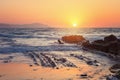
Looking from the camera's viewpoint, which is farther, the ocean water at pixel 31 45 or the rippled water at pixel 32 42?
the rippled water at pixel 32 42

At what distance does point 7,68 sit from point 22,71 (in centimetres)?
145

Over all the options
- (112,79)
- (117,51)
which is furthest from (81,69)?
(117,51)

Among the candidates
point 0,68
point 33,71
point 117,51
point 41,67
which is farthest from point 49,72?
point 117,51

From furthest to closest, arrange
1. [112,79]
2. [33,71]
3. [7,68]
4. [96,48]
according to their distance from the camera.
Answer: [96,48]
[7,68]
[33,71]
[112,79]

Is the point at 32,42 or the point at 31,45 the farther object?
the point at 32,42

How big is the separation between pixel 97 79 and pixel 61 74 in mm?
2184

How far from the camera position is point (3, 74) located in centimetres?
1528

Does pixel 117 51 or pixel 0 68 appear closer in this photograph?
pixel 0 68

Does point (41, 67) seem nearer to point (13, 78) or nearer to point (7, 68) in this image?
point (7, 68)

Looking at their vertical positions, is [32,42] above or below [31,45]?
below

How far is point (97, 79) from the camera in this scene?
14.1 m

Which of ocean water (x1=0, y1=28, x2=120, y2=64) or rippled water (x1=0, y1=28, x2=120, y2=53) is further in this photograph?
rippled water (x1=0, y1=28, x2=120, y2=53)

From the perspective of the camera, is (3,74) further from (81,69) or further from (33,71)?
(81,69)

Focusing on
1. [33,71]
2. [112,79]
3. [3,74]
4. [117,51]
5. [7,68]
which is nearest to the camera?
[112,79]
